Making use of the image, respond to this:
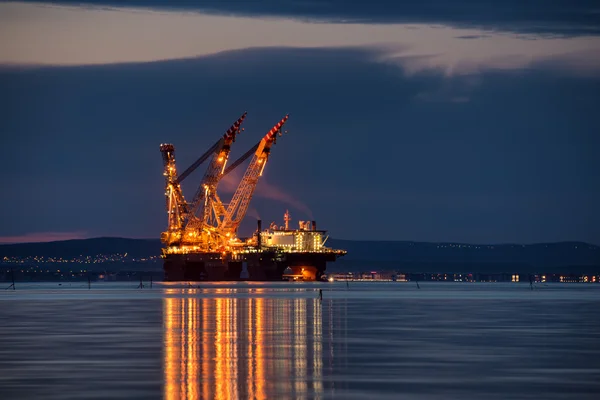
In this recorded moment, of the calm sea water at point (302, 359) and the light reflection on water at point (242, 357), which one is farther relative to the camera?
the light reflection on water at point (242, 357)

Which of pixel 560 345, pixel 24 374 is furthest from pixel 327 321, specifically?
pixel 24 374

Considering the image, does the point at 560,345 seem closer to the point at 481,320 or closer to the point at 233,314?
the point at 481,320

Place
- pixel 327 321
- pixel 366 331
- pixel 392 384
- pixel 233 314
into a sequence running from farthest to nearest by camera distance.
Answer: pixel 233 314 < pixel 327 321 < pixel 366 331 < pixel 392 384

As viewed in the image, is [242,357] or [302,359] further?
[242,357]

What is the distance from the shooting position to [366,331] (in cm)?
5481

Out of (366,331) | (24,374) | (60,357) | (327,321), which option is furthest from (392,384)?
(327,321)

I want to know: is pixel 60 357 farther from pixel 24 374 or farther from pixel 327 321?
pixel 327 321

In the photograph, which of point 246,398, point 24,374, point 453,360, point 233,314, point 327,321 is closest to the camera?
point 246,398

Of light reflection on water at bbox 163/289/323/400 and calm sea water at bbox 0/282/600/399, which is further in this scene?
light reflection on water at bbox 163/289/323/400

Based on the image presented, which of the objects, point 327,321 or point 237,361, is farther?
point 327,321

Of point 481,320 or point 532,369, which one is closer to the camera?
point 532,369

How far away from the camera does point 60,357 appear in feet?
130

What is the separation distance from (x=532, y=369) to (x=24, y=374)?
1472 centimetres

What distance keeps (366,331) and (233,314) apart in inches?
830
